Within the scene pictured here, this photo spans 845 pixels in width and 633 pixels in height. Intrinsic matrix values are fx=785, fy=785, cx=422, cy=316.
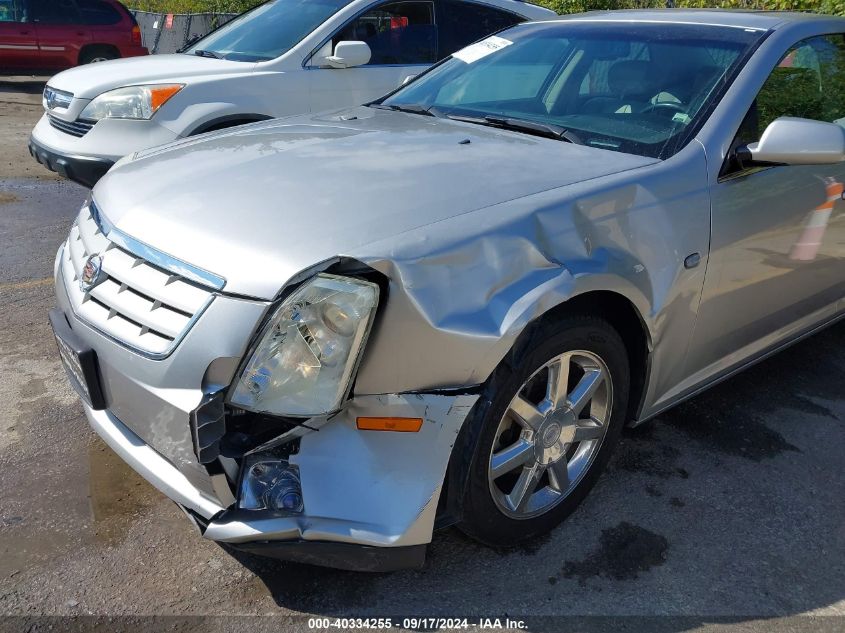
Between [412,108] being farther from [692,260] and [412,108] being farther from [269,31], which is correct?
[269,31]

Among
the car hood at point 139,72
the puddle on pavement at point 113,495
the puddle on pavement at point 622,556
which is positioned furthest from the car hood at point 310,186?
the car hood at point 139,72

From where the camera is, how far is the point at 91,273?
7.76 ft

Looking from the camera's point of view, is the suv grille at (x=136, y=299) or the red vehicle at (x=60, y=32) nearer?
the suv grille at (x=136, y=299)

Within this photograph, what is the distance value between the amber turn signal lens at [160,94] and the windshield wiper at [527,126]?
8.87ft

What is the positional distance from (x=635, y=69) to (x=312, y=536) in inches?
88.7

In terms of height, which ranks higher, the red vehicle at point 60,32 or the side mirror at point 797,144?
the side mirror at point 797,144

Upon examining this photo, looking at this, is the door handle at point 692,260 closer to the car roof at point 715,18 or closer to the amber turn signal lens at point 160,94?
the car roof at point 715,18

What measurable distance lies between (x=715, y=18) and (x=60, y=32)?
517 inches

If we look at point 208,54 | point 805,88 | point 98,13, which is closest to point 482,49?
point 805,88

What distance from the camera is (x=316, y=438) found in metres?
2.01

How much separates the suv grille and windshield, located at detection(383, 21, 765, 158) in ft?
5.06

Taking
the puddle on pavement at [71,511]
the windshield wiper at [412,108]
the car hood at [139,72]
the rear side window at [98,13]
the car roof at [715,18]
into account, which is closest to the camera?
the puddle on pavement at [71,511]

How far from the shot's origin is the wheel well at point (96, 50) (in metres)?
13.7

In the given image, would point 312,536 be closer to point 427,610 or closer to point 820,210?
point 427,610
